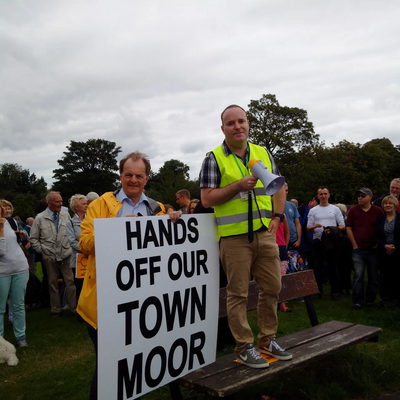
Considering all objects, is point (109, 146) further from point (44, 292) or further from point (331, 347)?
point (331, 347)

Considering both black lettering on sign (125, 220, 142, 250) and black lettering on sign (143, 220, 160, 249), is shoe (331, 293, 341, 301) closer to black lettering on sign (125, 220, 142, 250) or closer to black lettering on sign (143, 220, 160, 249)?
black lettering on sign (143, 220, 160, 249)

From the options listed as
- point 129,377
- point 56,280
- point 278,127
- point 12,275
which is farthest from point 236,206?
point 278,127

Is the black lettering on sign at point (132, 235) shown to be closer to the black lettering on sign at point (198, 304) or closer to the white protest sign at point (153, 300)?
the white protest sign at point (153, 300)

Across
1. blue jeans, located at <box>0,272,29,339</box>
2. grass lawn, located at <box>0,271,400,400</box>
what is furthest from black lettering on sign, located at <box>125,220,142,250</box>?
blue jeans, located at <box>0,272,29,339</box>

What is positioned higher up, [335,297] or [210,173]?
[210,173]

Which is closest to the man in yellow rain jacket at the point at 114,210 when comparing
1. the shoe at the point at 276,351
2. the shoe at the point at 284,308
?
the shoe at the point at 276,351

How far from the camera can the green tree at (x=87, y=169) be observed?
72.4 metres

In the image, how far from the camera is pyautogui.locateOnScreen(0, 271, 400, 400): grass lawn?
3967 millimetres

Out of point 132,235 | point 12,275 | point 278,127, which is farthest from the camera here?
point 278,127

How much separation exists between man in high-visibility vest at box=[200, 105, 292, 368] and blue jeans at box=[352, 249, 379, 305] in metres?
4.88

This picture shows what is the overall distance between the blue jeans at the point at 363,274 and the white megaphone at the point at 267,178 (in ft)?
17.8

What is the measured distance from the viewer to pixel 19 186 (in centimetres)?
8694

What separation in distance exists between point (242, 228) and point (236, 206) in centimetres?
18

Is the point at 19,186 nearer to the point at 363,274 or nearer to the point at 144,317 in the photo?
the point at 363,274
